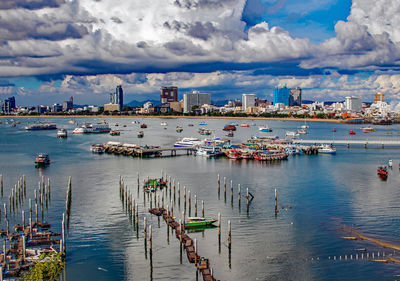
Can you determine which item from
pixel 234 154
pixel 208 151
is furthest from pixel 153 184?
pixel 208 151

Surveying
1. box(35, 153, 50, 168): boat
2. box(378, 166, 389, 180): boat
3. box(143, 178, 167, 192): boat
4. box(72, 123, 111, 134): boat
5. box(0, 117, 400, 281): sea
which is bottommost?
box(0, 117, 400, 281): sea

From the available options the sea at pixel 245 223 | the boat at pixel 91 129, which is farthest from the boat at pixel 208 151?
the boat at pixel 91 129

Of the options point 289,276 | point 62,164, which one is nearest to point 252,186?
point 289,276

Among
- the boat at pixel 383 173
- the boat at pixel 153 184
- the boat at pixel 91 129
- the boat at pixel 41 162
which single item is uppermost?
the boat at pixel 91 129

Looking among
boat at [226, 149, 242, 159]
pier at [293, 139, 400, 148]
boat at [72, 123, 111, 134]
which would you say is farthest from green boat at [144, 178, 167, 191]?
boat at [72, 123, 111, 134]

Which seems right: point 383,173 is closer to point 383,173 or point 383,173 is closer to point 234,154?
point 383,173

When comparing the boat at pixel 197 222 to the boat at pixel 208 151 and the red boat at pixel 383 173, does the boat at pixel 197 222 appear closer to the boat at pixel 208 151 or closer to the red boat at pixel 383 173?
the red boat at pixel 383 173

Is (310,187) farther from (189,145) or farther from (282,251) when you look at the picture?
(189,145)

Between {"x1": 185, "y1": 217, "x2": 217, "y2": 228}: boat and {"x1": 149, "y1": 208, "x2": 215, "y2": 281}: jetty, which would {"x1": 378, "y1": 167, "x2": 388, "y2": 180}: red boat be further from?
{"x1": 149, "y1": 208, "x2": 215, "y2": 281}: jetty
